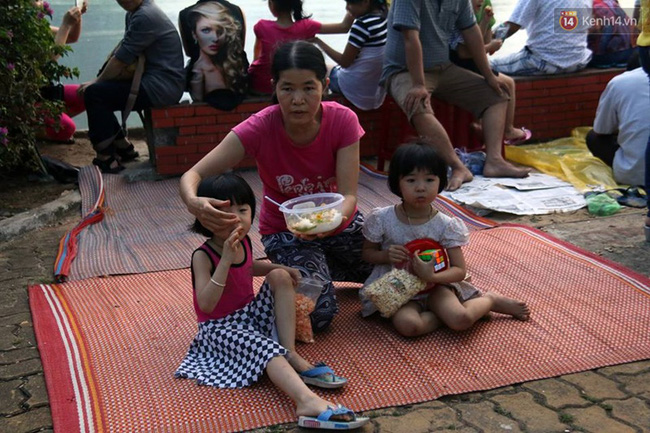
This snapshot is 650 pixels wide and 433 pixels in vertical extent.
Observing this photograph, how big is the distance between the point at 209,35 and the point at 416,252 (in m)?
3.42

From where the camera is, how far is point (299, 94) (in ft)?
9.93

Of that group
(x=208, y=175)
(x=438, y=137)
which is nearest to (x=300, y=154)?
(x=208, y=175)

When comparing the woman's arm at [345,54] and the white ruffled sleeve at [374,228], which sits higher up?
the woman's arm at [345,54]

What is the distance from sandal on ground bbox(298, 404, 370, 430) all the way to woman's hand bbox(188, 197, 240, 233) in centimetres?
72

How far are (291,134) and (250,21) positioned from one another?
4.75 metres

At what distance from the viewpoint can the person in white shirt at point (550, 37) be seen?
6504mm

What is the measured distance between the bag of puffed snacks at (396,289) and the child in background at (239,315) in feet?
1.23

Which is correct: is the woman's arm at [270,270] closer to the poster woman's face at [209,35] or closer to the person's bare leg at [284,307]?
the person's bare leg at [284,307]

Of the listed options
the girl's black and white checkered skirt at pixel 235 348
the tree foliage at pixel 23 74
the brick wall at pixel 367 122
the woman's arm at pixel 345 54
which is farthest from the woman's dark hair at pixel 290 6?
the girl's black and white checkered skirt at pixel 235 348

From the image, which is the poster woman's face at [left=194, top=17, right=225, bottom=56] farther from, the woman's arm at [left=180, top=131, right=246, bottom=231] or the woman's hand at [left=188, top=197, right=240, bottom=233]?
the woman's hand at [left=188, top=197, right=240, bottom=233]

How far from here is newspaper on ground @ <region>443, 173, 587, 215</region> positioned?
195 inches

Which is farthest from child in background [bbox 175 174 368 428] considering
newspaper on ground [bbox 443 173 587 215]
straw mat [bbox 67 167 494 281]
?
newspaper on ground [bbox 443 173 587 215]

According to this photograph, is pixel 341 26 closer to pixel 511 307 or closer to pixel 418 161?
pixel 418 161

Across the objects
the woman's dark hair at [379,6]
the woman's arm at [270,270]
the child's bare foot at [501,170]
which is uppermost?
the woman's dark hair at [379,6]
